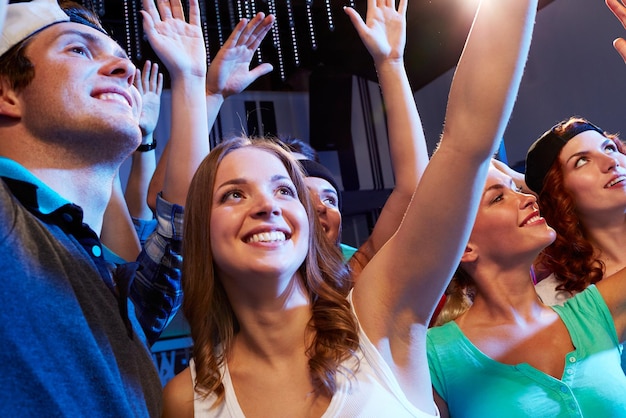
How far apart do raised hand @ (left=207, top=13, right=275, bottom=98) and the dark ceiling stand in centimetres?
103

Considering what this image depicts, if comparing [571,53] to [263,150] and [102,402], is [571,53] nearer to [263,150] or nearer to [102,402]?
[263,150]

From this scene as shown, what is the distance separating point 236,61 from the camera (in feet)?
6.75

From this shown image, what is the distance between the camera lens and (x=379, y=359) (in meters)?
1.20

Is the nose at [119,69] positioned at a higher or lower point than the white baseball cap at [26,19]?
lower

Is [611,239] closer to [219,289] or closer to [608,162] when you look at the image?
[608,162]

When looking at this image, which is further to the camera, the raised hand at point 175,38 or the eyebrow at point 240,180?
the raised hand at point 175,38

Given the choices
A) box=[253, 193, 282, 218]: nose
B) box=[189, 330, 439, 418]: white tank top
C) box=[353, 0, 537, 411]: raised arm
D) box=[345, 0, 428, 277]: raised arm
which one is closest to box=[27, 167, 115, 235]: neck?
box=[253, 193, 282, 218]: nose

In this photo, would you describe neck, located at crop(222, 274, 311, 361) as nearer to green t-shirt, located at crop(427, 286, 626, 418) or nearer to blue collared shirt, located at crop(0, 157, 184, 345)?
blue collared shirt, located at crop(0, 157, 184, 345)

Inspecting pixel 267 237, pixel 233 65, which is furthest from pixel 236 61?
pixel 267 237

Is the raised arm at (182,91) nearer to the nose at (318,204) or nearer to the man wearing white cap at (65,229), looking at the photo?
the man wearing white cap at (65,229)

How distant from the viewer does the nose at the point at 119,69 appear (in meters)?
1.37

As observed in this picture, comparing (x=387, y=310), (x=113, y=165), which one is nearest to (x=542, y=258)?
(x=387, y=310)

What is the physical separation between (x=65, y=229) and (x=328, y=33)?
3.45 metres

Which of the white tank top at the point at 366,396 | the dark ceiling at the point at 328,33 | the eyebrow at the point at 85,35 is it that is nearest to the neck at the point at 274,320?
the white tank top at the point at 366,396
